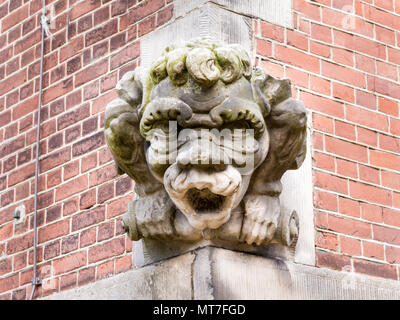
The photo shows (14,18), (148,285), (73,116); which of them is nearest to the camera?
(148,285)

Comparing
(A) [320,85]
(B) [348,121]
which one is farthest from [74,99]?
(B) [348,121]

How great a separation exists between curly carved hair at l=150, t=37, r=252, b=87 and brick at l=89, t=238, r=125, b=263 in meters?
0.84

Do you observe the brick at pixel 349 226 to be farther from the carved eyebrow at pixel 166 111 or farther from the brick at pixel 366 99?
the carved eyebrow at pixel 166 111

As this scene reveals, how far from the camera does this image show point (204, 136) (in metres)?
3.47

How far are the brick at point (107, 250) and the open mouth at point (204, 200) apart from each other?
2.43ft

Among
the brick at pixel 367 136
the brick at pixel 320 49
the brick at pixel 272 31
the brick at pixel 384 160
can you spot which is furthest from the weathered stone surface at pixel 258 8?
the brick at pixel 384 160

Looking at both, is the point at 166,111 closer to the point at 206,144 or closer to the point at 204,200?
the point at 206,144

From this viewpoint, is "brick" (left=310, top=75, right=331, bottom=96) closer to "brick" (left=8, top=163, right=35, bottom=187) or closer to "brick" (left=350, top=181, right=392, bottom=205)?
"brick" (left=350, top=181, right=392, bottom=205)

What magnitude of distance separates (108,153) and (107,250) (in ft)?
1.33

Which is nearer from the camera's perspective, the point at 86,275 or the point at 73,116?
the point at 86,275

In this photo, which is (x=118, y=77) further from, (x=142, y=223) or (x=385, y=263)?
(x=385, y=263)

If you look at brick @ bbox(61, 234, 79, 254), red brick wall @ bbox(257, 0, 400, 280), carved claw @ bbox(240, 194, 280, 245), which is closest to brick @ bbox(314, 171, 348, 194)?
red brick wall @ bbox(257, 0, 400, 280)

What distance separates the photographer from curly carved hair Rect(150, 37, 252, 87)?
350 cm

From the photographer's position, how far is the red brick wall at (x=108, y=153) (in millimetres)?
4195
